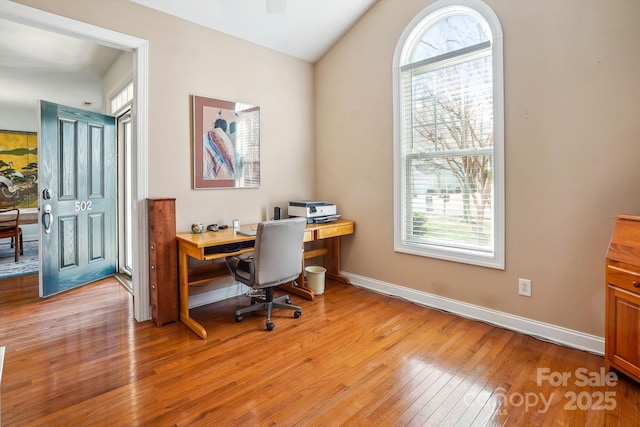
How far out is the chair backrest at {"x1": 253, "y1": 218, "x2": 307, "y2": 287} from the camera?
2.65m

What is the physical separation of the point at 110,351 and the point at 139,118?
1813 mm

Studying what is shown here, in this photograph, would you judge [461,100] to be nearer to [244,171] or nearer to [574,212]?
[574,212]

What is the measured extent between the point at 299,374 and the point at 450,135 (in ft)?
7.59

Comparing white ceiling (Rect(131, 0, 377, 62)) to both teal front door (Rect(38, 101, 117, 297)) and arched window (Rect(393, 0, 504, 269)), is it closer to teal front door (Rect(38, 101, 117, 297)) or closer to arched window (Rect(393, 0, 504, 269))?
arched window (Rect(393, 0, 504, 269))

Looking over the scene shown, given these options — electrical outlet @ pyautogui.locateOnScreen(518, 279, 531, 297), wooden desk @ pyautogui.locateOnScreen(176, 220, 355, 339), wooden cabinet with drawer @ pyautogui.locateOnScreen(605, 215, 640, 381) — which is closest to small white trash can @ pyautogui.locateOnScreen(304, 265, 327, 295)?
wooden desk @ pyautogui.locateOnScreen(176, 220, 355, 339)

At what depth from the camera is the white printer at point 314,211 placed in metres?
3.60

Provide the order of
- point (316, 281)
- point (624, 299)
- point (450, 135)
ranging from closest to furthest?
point (624, 299) < point (450, 135) < point (316, 281)

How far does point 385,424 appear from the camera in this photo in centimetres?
166

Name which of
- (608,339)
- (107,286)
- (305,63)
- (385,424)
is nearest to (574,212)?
(608,339)

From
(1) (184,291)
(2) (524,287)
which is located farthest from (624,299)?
(1) (184,291)

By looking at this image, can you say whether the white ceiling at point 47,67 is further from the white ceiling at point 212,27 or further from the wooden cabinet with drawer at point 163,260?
the wooden cabinet with drawer at point 163,260

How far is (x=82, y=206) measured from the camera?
12.8 ft

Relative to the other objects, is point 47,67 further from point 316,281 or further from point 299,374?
point 299,374

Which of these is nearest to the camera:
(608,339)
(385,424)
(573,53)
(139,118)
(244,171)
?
(385,424)
